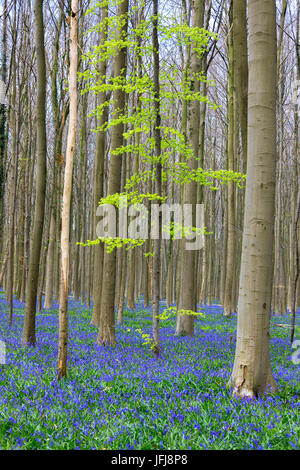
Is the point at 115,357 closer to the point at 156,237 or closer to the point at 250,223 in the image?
the point at 156,237

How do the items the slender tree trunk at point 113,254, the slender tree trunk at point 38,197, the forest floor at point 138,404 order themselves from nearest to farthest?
the forest floor at point 138,404
the slender tree trunk at point 38,197
the slender tree trunk at point 113,254

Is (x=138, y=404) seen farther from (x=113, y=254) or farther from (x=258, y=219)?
(x=113, y=254)

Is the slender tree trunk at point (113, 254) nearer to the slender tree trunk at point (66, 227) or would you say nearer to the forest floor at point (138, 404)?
the forest floor at point (138, 404)

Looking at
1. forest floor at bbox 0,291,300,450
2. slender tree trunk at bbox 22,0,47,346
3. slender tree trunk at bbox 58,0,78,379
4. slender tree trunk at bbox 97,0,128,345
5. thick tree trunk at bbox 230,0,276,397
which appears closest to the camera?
forest floor at bbox 0,291,300,450

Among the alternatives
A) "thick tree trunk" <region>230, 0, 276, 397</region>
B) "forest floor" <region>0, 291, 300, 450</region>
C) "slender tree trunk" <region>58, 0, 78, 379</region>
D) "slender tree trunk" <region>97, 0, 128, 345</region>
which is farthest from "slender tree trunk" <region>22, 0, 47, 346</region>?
"thick tree trunk" <region>230, 0, 276, 397</region>

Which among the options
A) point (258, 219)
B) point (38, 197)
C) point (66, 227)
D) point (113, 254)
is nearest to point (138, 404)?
point (258, 219)

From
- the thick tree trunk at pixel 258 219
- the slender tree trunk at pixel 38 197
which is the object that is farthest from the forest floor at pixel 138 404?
the slender tree trunk at pixel 38 197

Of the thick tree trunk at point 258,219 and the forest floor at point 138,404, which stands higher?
the thick tree trunk at point 258,219

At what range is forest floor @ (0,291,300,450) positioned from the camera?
376 cm

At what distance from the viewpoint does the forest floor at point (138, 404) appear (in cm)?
376

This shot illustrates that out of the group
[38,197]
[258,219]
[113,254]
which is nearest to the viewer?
[258,219]

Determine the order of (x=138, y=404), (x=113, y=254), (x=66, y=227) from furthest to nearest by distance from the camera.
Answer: (x=113, y=254) < (x=66, y=227) < (x=138, y=404)

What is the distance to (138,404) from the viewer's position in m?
4.79

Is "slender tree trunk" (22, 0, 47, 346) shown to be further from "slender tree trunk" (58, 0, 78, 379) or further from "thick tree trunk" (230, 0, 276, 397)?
"thick tree trunk" (230, 0, 276, 397)
